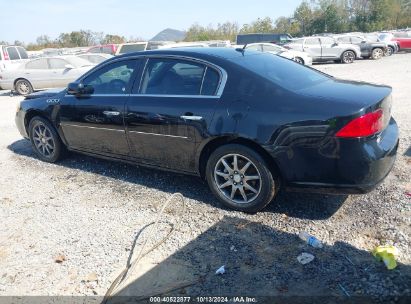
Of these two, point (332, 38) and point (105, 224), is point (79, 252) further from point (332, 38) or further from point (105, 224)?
point (332, 38)

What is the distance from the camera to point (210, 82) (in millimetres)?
3832

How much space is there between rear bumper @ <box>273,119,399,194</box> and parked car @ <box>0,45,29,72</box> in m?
14.9

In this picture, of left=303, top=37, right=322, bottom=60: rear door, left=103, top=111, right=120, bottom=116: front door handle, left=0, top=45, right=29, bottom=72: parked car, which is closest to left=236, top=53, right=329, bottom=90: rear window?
left=103, top=111, right=120, bottom=116: front door handle

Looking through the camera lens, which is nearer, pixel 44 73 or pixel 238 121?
pixel 238 121

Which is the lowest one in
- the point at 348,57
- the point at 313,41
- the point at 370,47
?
the point at 348,57

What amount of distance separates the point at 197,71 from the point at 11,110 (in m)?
9.01

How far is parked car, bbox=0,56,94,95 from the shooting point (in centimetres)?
1345

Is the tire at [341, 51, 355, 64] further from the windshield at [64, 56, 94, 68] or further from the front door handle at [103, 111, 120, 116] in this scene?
the front door handle at [103, 111, 120, 116]

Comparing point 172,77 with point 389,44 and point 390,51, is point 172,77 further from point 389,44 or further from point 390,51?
point 390,51

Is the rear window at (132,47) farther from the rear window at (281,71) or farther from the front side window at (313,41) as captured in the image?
the rear window at (281,71)

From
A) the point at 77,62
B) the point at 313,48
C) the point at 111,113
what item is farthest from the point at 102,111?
the point at 313,48

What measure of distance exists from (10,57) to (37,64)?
8.12 ft

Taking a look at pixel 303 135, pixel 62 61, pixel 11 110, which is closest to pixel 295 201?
pixel 303 135

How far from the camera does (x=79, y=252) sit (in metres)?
3.38
